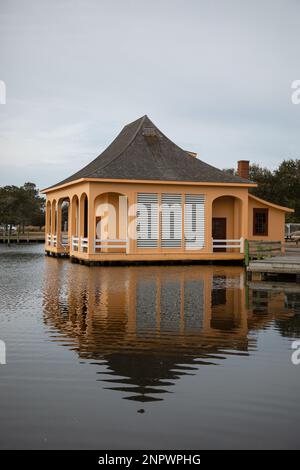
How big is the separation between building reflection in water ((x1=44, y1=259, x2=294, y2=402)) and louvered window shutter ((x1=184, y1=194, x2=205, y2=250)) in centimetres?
953

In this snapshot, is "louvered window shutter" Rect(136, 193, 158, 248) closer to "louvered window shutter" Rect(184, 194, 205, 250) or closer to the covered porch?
the covered porch

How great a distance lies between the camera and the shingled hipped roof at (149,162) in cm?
2930

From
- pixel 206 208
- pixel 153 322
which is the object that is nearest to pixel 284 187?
pixel 206 208

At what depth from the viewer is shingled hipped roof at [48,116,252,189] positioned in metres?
29.3

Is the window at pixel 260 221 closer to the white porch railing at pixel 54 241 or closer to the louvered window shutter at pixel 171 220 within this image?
the louvered window shutter at pixel 171 220

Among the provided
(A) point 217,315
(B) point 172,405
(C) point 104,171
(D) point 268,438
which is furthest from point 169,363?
(C) point 104,171

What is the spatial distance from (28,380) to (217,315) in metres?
6.02

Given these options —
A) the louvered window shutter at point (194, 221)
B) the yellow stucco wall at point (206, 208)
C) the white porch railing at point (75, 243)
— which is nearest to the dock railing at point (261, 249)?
the louvered window shutter at point (194, 221)

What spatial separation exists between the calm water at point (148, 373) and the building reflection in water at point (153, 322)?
0.03 meters

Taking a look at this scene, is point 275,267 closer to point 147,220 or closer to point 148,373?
point 147,220

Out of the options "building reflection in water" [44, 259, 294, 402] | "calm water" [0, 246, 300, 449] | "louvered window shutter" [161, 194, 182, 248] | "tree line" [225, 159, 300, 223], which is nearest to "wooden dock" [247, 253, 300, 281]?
"building reflection in water" [44, 259, 294, 402]

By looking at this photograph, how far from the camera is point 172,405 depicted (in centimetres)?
631

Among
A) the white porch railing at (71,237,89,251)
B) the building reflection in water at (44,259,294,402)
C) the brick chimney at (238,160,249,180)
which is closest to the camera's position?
the building reflection in water at (44,259,294,402)

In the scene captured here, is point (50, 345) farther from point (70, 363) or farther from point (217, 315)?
point (217, 315)
